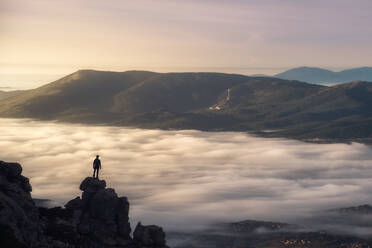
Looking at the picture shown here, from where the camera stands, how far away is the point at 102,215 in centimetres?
11038

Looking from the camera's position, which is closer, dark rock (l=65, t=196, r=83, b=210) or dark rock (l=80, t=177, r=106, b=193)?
dark rock (l=65, t=196, r=83, b=210)

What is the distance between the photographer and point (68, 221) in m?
97.6

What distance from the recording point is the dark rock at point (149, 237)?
110312mm

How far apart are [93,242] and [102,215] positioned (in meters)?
11.0

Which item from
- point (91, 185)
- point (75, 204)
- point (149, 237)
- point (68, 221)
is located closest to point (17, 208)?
point (68, 221)

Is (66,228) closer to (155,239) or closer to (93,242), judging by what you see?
(93,242)

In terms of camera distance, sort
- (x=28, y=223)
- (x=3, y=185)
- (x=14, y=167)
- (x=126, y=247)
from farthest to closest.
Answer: (x=126, y=247) → (x=14, y=167) → (x=3, y=185) → (x=28, y=223)

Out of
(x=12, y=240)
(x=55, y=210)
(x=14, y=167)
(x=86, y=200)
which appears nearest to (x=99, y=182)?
(x=86, y=200)

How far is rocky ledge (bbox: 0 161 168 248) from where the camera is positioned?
257 ft

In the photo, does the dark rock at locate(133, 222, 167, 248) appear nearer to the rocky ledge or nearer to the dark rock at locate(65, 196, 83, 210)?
the rocky ledge

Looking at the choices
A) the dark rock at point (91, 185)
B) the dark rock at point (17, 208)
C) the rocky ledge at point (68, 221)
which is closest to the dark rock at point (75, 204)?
the rocky ledge at point (68, 221)

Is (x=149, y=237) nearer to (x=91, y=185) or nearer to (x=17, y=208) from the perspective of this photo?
(x=91, y=185)

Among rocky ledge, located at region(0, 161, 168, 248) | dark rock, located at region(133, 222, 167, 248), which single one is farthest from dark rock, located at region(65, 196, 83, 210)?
dark rock, located at region(133, 222, 167, 248)

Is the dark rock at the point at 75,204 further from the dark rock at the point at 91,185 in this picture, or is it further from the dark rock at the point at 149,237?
the dark rock at the point at 149,237
